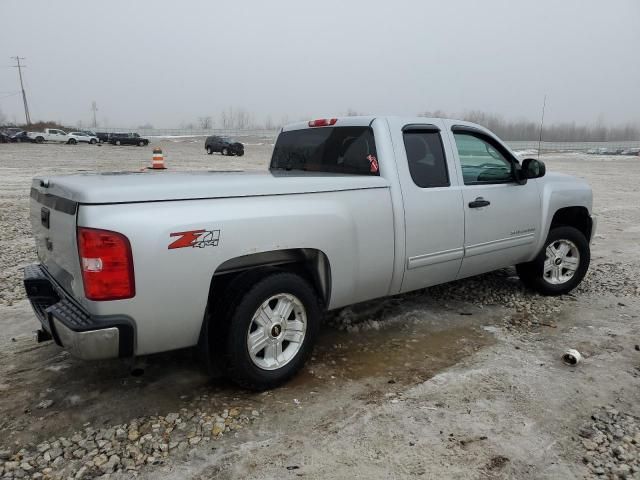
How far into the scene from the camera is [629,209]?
12312 mm

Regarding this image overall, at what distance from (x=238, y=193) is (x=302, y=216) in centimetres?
46

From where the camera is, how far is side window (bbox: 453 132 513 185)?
14.3 feet

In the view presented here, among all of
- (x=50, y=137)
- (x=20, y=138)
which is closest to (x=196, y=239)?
(x=50, y=137)

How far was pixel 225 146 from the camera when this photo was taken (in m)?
36.5

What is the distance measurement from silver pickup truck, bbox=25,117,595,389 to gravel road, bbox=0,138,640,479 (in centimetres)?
41

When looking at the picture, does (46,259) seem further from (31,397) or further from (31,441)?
(31,441)

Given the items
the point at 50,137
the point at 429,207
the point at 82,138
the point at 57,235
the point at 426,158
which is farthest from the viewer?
the point at 82,138

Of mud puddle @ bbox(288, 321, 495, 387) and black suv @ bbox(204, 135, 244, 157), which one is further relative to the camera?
black suv @ bbox(204, 135, 244, 157)

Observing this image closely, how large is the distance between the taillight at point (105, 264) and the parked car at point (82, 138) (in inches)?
2045

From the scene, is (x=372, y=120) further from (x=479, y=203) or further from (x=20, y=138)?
(x=20, y=138)

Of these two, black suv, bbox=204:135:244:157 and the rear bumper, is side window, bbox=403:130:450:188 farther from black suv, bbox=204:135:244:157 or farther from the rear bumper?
black suv, bbox=204:135:244:157

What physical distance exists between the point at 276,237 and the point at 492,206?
2.30m

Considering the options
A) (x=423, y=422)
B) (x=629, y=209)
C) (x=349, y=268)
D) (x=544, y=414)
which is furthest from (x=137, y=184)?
(x=629, y=209)

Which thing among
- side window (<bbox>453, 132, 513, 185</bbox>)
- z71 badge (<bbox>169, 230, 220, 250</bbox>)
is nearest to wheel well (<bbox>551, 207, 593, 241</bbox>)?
side window (<bbox>453, 132, 513, 185</bbox>)
